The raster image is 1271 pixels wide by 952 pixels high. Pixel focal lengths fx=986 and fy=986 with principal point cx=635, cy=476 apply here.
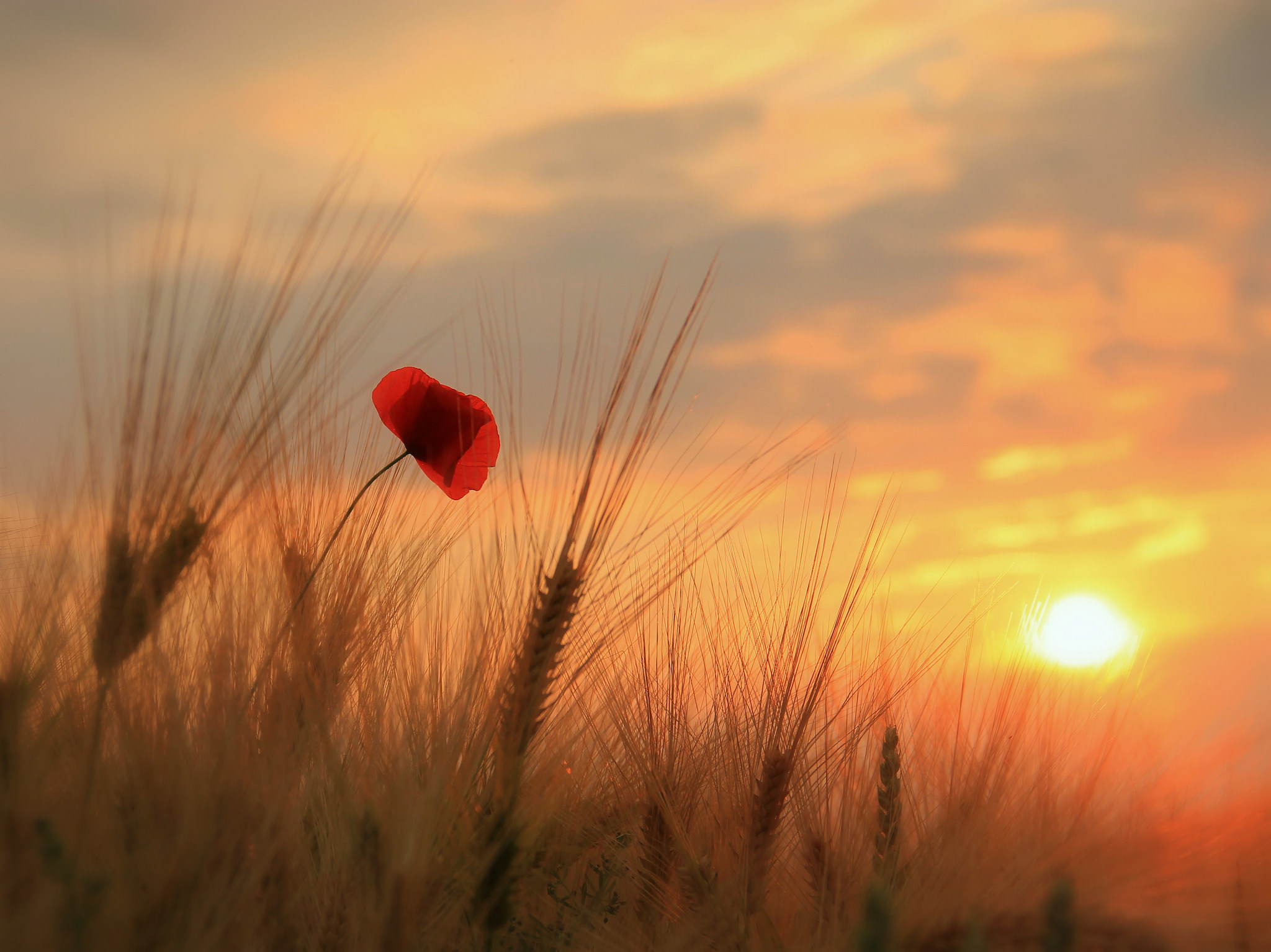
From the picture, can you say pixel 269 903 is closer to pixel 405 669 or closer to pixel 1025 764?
pixel 405 669

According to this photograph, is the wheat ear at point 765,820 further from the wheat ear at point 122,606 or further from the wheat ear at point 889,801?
the wheat ear at point 122,606

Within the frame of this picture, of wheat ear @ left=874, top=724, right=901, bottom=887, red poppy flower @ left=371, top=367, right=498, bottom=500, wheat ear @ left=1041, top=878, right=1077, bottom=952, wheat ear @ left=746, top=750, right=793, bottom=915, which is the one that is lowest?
wheat ear @ left=1041, top=878, right=1077, bottom=952

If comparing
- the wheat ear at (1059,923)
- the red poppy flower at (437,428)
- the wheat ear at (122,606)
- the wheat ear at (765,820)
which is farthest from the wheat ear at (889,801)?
the wheat ear at (122,606)

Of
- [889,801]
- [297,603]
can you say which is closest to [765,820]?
[889,801]

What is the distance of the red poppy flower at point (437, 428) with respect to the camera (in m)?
1.73

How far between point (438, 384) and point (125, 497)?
599 mm

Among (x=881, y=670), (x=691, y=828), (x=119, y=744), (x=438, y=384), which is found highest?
(x=438, y=384)

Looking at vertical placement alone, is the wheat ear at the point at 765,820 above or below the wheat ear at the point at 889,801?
below

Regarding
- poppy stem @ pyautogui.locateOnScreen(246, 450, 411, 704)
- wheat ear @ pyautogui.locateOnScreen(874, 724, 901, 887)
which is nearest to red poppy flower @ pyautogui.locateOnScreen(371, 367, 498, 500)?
poppy stem @ pyautogui.locateOnScreen(246, 450, 411, 704)

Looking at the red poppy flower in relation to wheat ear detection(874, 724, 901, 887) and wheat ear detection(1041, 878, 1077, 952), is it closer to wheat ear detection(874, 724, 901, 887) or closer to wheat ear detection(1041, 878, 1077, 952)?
wheat ear detection(874, 724, 901, 887)

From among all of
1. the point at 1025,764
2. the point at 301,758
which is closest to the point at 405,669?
the point at 301,758

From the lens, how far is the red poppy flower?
1734 millimetres

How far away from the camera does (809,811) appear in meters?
1.68

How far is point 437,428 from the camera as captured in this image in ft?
5.76
